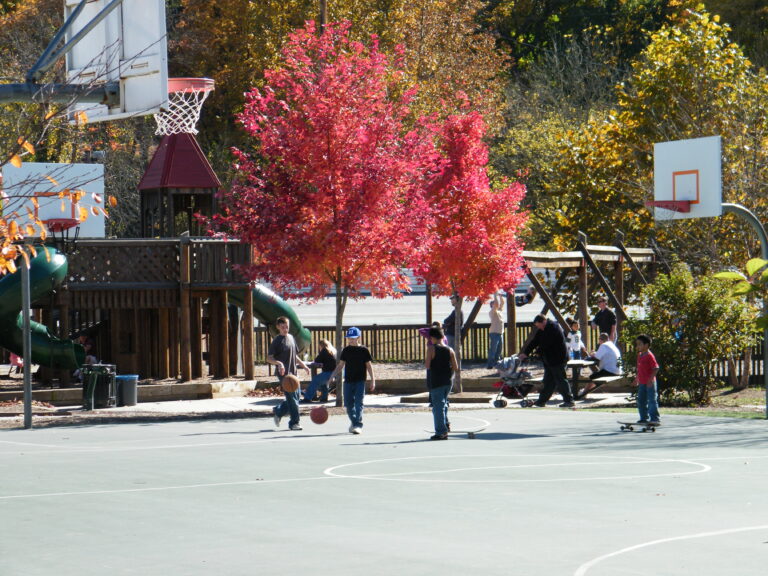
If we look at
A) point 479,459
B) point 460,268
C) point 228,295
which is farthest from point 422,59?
point 479,459

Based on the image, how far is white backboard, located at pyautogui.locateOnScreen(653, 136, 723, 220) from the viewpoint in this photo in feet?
82.9

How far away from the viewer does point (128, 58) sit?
902 cm

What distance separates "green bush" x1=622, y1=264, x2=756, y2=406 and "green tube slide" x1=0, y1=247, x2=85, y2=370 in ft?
38.6

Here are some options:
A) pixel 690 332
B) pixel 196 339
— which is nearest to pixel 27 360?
pixel 196 339

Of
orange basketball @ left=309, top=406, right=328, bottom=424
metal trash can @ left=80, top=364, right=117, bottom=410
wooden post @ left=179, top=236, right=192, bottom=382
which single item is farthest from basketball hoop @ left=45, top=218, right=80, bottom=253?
orange basketball @ left=309, top=406, right=328, bottom=424

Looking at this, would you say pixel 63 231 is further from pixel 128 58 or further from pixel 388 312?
pixel 388 312

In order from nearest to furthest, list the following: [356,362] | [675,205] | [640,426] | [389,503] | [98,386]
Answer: [389,503], [640,426], [356,362], [98,386], [675,205]

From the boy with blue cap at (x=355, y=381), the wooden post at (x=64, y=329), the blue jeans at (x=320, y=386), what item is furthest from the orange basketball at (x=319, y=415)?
the wooden post at (x=64, y=329)

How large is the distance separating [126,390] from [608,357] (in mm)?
9895

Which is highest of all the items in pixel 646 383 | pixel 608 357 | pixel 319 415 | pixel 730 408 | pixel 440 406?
pixel 608 357

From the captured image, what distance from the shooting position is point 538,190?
152ft

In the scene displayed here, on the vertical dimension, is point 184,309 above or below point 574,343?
above

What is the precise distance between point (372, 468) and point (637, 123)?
20.8 m

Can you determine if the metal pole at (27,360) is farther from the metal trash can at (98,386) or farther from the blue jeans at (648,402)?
the blue jeans at (648,402)
